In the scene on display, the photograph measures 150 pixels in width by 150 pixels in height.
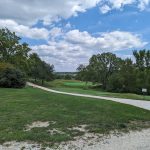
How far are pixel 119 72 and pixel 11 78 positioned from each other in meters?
42.3

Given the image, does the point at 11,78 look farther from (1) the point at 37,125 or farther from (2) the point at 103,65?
(2) the point at 103,65

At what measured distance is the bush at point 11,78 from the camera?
3747cm

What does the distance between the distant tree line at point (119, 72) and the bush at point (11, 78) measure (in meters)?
35.3

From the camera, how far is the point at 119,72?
75625 mm

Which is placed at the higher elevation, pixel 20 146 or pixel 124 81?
pixel 124 81

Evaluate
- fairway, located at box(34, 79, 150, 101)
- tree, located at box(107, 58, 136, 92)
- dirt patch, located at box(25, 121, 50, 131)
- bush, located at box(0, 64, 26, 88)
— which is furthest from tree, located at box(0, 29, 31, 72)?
dirt patch, located at box(25, 121, 50, 131)

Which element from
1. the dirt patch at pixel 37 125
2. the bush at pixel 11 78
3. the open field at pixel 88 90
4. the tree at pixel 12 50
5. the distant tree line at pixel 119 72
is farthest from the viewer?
the distant tree line at pixel 119 72

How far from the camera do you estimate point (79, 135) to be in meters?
9.54

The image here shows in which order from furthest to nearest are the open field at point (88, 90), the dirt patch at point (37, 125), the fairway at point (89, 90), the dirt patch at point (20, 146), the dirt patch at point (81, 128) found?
the open field at point (88, 90)
the fairway at point (89, 90)
the dirt patch at point (37, 125)
the dirt patch at point (81, 128)
the dirt patch at point (20, 146)

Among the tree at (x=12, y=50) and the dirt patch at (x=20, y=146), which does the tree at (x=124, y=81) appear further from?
the dirt patch at (x=20, y=146)

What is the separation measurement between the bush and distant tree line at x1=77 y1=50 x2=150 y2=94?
3529 centimetres

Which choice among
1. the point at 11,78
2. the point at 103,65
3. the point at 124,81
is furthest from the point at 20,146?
the point at 103,65

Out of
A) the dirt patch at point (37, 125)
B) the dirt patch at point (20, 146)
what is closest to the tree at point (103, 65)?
the dirt patch at point (37, 125)

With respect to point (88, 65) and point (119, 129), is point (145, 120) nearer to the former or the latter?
point (119, 129)
